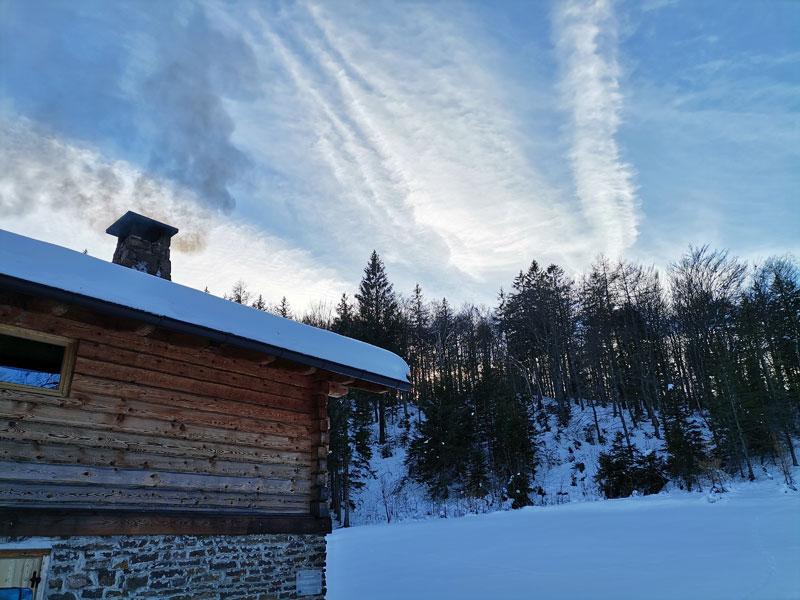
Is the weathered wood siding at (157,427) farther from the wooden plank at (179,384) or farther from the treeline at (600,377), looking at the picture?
the treeline at (600,377)

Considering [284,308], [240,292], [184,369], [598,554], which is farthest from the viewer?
[284,308]

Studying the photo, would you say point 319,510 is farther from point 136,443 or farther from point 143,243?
point 143,243

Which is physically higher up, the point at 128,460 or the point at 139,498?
the point at 128,460

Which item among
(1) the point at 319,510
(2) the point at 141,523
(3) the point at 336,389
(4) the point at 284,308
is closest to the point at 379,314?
(4) the point at 284,308

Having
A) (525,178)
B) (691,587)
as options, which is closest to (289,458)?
(691,587)

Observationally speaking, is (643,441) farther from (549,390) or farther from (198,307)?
(198,307)

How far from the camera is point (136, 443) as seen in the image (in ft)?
19.5

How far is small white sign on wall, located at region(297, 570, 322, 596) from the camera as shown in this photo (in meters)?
6.93

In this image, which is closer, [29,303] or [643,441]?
[29,303]

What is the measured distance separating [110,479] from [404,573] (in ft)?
22.3

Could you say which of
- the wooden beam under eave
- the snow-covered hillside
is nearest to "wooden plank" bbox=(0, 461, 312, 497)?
the wooden beam under eave

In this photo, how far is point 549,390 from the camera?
4091 centimetres

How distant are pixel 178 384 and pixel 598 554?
27.9 feet

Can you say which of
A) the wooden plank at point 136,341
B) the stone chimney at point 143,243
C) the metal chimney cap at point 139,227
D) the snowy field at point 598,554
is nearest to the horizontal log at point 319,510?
the wooden plank at point 136,341
